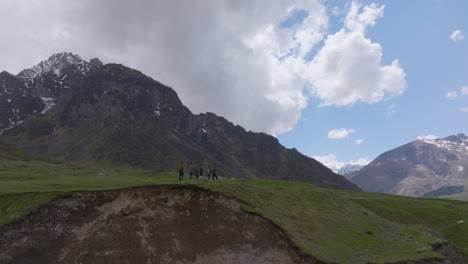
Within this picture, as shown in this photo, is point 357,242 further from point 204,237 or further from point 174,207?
point 174,207

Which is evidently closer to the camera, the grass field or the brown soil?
the brown soil

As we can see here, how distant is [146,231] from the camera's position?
2814cm

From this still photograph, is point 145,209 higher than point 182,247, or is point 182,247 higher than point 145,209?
point 145,209

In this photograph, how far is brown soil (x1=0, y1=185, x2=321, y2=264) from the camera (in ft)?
83.8

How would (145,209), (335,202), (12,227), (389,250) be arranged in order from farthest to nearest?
(335,202) → (389,250) → (145,209) → (12,227)

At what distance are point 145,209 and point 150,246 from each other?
12.4 feet

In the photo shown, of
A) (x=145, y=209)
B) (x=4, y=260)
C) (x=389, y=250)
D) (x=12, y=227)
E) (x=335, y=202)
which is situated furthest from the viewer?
(x=335, y=202)

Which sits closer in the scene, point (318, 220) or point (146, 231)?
point (146, 231)

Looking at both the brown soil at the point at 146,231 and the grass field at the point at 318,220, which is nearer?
the brown soil at the point at 146,231

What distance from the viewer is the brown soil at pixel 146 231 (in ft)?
83.8

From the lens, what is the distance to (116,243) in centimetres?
2645

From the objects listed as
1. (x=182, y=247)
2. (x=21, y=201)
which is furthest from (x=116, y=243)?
(x=21, y=201)

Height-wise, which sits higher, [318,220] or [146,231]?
[318,220]

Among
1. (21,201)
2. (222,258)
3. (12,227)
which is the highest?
(21,201)
